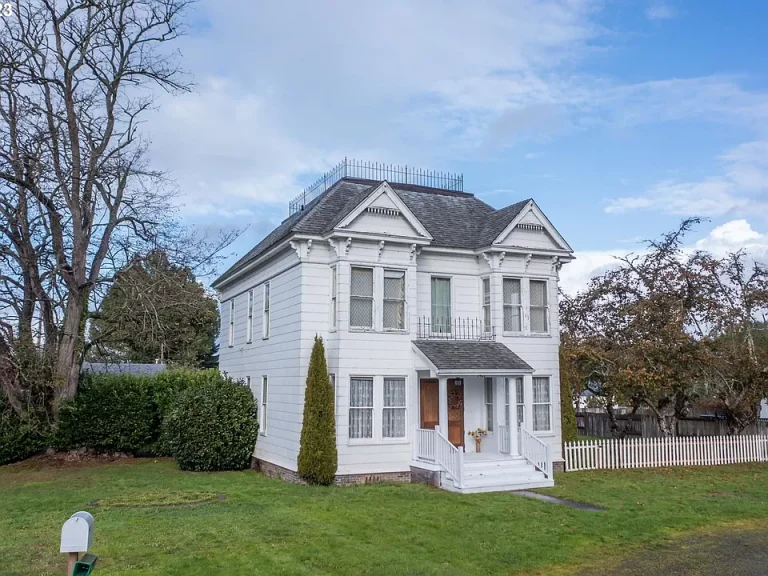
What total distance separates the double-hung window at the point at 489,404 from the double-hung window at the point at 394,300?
324 cm

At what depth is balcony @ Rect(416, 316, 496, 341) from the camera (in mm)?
19375

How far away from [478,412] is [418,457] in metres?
2.63

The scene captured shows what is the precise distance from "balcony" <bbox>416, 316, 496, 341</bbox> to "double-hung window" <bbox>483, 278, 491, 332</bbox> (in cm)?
4

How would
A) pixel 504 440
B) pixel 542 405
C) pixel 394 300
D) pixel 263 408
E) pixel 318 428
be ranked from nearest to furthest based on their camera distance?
pixel 318 428 → pixel 394 300 → pixel 504 440 → pixel 542 405 → pixel 263 408

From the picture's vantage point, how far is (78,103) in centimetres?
2420

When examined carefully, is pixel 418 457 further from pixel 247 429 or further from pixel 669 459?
pixel 669 459

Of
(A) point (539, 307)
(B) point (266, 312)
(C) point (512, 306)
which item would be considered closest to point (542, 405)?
(A) point (539, 307)

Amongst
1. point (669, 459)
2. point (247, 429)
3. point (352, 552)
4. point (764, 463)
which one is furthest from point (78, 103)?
point (764, 463)

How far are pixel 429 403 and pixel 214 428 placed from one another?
682 cm

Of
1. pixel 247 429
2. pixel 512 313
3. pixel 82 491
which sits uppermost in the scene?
pixel 512 313

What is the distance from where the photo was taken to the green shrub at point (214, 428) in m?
20.2

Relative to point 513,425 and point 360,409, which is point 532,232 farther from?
point 360,409

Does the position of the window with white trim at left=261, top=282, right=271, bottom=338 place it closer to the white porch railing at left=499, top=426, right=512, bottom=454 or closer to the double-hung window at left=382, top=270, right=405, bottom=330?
the double-hung window at left=382, top=270, right=405, bottom=330

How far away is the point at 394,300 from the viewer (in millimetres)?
18469
